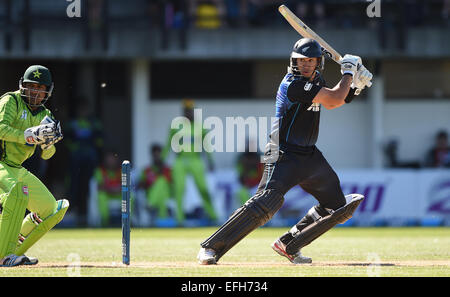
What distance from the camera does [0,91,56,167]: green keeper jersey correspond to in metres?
8.84

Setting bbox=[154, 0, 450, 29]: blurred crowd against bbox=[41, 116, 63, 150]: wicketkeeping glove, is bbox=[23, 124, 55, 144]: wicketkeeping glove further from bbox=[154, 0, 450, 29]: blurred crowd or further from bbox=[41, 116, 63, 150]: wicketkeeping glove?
bbox=[154, 0, 450, 29]: blurred crowd

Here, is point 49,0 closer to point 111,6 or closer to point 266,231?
point 111,6

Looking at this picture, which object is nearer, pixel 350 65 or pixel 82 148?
pixel 350 65

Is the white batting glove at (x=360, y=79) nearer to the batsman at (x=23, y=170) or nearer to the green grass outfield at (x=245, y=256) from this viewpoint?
the green grass outfield at (x=245, y=256)

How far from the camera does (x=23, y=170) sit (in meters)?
9.26

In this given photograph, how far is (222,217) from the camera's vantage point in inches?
684

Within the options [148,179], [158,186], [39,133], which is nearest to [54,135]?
[39,133]

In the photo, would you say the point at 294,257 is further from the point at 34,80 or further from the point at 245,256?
the point at 34,80

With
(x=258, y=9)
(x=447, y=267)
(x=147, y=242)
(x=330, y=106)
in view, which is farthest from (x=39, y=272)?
(x=258, y=9)

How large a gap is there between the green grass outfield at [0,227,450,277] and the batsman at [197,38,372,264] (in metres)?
0.28

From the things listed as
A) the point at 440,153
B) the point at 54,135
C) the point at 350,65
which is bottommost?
the point at 440,153

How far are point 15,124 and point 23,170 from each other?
0.47 meters

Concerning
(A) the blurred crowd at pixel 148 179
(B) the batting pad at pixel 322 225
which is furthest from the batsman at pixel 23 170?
(A) the blurred crowd at pixel 148 179

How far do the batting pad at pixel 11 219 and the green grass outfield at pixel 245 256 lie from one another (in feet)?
0.86
